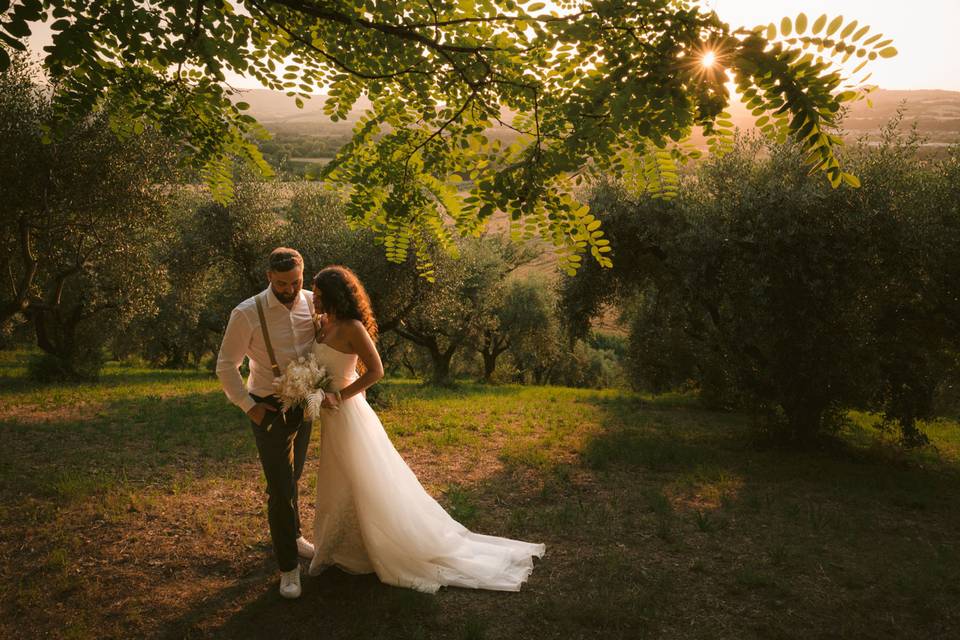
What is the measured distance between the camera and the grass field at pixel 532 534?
515 centimetres

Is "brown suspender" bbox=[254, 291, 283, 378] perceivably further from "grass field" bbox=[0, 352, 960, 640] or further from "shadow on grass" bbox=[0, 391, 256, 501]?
"shadow on grass" bbox=[0, 391, 256, 501]

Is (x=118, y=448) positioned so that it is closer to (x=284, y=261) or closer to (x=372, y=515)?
(x=372, y=515)

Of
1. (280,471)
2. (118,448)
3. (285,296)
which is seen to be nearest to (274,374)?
(285,296)

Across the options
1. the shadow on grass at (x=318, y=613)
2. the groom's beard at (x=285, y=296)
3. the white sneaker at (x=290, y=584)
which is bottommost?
the shadow on grass at (x=318, y=613)

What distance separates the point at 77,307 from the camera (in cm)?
1991

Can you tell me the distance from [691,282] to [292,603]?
10265 mm

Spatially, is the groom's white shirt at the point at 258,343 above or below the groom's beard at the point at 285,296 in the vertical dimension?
below

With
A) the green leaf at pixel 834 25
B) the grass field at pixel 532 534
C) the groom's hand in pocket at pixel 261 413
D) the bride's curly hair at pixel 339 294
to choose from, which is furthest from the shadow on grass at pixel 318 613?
the green leaf at pixel 834 25

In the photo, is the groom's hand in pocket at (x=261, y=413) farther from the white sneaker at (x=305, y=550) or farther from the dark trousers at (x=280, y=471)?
the white sneaker at (x=305, y=550)

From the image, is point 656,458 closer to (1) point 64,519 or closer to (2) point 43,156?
(1) point 64,519

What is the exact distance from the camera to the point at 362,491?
5.42 meters

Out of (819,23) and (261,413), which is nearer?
(819,23)

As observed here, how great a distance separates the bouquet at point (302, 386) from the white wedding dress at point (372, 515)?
0.23m

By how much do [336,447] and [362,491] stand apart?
20.2 inches
